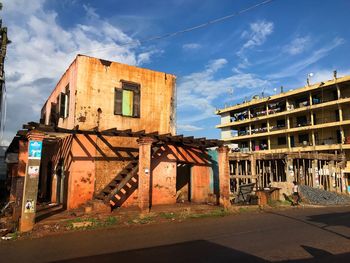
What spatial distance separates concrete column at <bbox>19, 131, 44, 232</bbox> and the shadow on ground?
4.12 m

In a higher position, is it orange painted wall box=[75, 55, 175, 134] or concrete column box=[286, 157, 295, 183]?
orange painted wall box=[75, 55, 175, 134]

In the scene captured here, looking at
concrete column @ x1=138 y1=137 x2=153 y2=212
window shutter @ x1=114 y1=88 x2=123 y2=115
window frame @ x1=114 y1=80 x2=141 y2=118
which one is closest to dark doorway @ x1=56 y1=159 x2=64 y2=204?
window shutter @ x1=114 y1=88 x2=123 y2=115

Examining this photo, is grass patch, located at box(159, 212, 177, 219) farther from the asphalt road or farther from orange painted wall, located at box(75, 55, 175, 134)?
orange painted wall, located at box(75, 55, 175, 134)

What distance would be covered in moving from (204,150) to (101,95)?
6.92 metres

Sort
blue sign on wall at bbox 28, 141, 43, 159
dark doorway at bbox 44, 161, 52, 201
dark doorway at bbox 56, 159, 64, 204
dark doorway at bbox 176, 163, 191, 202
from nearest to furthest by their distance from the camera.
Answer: blue sign on wall at bbox 28, 141, 43, 159 < dark doorway at bbox 56, 159, 64, 204 < dark doorway at bbox 176, 163, 191, 202 < dark doorway at bbox 44, 161, 52, 201

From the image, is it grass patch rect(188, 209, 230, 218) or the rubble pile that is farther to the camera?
the rubble pile

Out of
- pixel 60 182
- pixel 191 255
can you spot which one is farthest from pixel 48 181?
pixel 191 255

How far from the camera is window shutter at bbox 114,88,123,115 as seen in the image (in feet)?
51.0

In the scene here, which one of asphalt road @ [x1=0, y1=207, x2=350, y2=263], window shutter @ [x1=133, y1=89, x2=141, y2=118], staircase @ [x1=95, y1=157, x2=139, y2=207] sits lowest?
asphalt road @ [x1=0, y1=207, x2=350, y2=263]

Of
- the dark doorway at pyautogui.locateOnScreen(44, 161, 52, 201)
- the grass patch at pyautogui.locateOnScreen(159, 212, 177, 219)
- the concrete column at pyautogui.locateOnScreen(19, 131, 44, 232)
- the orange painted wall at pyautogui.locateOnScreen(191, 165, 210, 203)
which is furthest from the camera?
the dark doorway at pyautogui.locateOnScreen(44, 161, 52, 201)

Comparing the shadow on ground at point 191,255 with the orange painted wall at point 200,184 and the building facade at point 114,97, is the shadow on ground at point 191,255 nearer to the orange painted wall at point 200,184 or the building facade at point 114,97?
the building facade at point 114,97

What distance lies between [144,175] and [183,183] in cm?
624

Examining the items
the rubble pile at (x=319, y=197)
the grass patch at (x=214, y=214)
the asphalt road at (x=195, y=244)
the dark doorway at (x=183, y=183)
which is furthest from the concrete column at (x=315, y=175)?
the asphalt road at (x=195, y=244)

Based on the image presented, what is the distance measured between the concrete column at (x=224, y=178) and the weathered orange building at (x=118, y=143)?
0.38 ft
